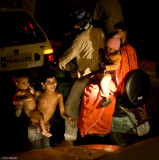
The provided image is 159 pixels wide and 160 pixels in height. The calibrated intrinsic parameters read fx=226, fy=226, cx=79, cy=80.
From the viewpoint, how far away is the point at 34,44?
14.8ft

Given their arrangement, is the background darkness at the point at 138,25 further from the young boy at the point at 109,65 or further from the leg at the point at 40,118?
the leg at the point at 40,118

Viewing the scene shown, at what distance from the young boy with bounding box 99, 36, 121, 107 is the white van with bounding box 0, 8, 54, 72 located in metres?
1.88

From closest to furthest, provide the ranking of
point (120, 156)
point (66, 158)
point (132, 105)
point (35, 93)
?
point (120, 156) → point (66, 158) → point (132, 105) → point (35, 93)

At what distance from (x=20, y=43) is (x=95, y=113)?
86.8 inches

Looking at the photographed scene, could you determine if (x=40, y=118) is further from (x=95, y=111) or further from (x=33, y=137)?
(x=95, y=111)

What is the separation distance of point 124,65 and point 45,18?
9289 mm

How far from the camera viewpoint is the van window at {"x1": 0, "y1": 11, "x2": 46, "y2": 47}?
4.47m

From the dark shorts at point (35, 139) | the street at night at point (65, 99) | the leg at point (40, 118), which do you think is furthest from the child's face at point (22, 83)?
the street at night at point (65, 99)

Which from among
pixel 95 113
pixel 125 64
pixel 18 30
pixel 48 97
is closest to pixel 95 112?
pixel 95 113

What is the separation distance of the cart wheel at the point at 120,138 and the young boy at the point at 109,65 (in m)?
0.73

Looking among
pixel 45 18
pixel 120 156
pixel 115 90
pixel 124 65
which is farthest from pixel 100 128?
pixel 45 18

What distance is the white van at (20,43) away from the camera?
431 cm

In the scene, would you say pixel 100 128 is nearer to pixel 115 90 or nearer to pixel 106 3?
pixel 115 90

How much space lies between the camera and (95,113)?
3.18m
